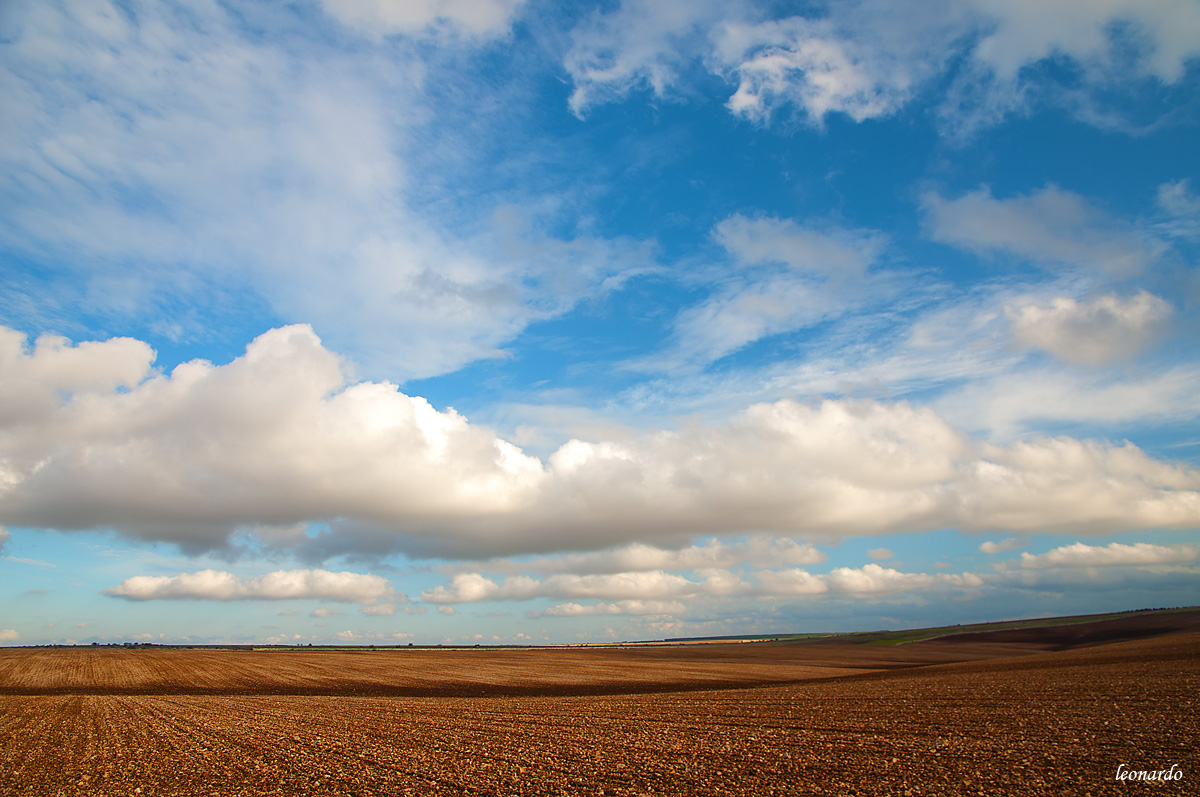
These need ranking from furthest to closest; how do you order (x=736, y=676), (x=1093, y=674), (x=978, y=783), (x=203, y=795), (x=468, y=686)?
(x=736, y=676), (x=468, y=686), (x=1093, y=674), (x=203, y=795), (x=978, y=783)

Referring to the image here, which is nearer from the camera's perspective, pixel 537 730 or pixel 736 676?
pixel 537 730

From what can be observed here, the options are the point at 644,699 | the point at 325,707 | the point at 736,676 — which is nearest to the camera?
the point at 325,707

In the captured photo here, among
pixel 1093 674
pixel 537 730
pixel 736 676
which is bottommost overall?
pixel 736 676

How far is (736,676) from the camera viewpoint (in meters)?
75.7

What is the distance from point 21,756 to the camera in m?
26.3

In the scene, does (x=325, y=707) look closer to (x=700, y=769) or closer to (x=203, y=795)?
(x=203, y=795)

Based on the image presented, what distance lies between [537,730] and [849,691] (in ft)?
88.9

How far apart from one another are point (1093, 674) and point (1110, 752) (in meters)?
35.6

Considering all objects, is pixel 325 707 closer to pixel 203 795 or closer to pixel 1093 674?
pixel 203 795

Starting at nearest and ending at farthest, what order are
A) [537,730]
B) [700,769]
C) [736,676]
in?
[700,769], [537,730], [736,676]

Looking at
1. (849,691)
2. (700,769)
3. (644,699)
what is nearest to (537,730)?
(700,769)

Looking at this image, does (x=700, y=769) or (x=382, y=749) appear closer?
(x=700, y=769)

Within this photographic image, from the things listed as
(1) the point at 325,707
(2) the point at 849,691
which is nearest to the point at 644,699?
(2) the point at 849,691

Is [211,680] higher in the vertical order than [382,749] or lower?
lower
